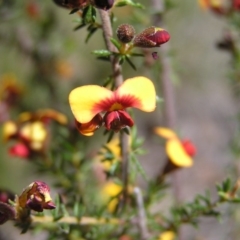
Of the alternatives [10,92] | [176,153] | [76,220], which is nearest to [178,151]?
[176,153]

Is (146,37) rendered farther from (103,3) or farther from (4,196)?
(4,196)

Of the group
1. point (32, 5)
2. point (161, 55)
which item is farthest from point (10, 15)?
point (161, 55)

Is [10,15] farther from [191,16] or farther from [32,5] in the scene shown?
[191,16]

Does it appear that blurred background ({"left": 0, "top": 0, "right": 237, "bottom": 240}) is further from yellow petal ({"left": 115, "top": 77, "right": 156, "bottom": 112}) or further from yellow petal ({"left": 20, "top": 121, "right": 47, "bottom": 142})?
yellow petal ({"left": 115, "top": 77, "right": 156, "bottom": 112})

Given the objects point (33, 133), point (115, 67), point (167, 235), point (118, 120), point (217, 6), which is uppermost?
point (217, 6)

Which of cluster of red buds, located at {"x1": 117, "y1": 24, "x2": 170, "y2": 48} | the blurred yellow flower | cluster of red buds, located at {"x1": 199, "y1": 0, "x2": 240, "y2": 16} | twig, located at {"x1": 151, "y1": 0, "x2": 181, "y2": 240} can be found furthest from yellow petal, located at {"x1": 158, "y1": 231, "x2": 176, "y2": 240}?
the blurred yellow flower

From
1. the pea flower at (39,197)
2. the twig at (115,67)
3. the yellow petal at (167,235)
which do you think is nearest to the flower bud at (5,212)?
the pea flower at (39,197)
